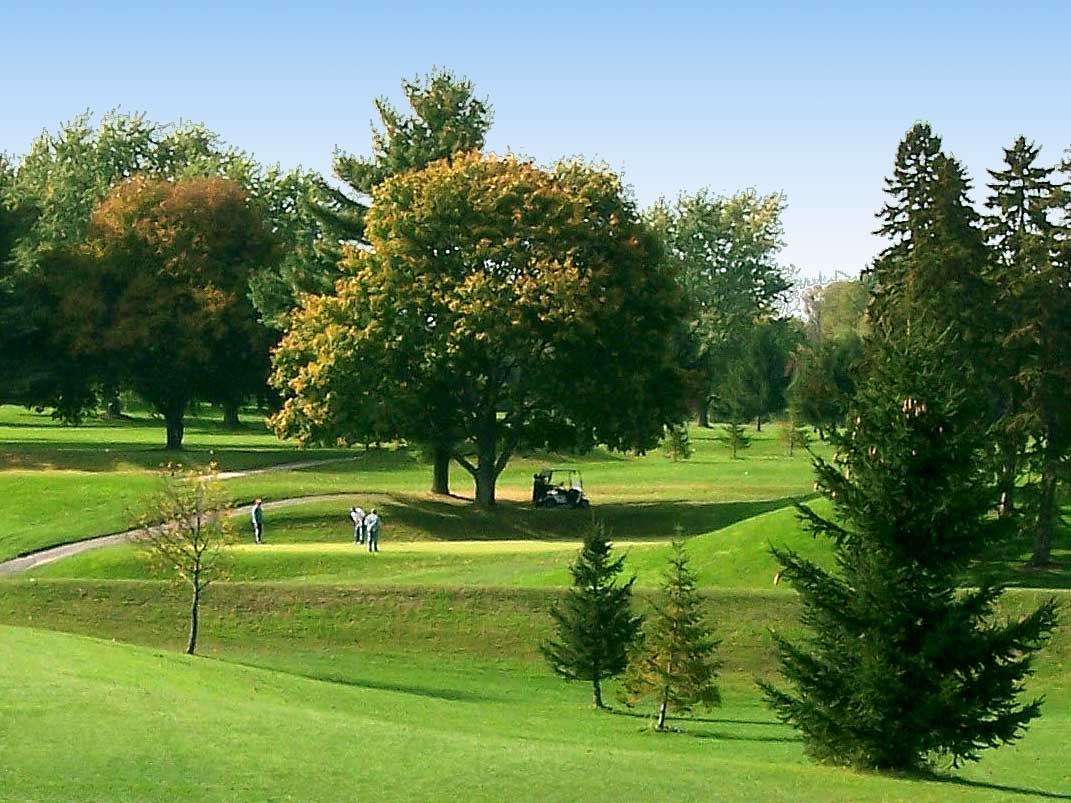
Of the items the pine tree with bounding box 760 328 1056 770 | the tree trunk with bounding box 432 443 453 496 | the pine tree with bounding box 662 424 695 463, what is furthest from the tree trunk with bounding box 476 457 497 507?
the pine tree with bounding box 760 328 1056 770

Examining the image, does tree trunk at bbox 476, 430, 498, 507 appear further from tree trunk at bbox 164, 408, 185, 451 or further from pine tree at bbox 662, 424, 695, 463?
pine tree at bbox 662, 424, 695, 463

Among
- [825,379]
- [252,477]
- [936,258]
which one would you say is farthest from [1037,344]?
[252,477]

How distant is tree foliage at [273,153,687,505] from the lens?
59062 millimetres

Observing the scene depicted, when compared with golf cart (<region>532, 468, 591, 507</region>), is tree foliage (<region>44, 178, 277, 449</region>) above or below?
above

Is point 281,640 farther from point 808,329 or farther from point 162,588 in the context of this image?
point 808,329

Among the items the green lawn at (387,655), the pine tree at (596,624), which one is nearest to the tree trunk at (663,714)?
the green lawn at (387,655)

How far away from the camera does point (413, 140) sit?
Result: 227ft

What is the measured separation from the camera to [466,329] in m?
58.0

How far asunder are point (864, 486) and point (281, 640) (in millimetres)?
19871

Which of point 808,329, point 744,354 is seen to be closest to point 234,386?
point 744,354

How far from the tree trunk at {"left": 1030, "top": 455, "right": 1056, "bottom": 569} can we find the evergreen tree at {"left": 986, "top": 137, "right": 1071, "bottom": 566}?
1.2 inches

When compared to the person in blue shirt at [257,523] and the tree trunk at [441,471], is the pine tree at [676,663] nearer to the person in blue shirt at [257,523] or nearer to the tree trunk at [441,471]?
the person in blue shirt at [257,523]

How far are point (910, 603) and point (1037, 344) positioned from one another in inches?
998

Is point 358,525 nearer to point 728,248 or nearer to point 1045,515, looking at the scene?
point 1045,515
